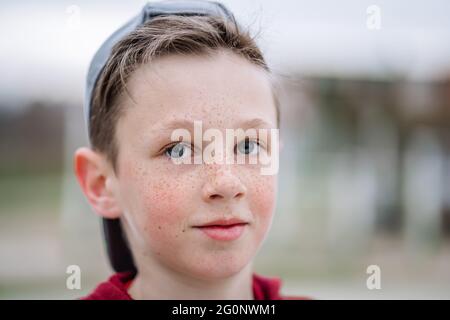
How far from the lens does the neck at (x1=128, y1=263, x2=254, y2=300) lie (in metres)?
0.88

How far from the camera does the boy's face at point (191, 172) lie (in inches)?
31.4

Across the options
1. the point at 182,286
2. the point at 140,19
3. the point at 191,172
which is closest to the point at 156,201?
the point at 191,172

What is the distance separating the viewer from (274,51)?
3.24 feet

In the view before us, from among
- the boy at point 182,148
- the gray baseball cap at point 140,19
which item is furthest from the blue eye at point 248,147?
the gray baseball cap at point 140,19

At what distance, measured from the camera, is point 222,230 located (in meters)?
0.79

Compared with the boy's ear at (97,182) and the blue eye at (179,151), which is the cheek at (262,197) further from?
the boy's ear at (97,182)

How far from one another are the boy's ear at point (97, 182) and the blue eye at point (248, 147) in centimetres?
23

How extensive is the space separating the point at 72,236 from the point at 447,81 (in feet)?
5.52

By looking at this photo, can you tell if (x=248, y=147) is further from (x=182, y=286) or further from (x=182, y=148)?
(x=182, y=286)

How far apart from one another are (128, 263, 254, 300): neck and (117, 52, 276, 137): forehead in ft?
0.82

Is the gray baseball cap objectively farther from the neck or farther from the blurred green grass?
the blurred green grass

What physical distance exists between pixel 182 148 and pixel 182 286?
0.81 feet

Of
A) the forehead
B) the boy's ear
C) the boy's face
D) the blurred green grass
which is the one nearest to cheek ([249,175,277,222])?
the boy's face
